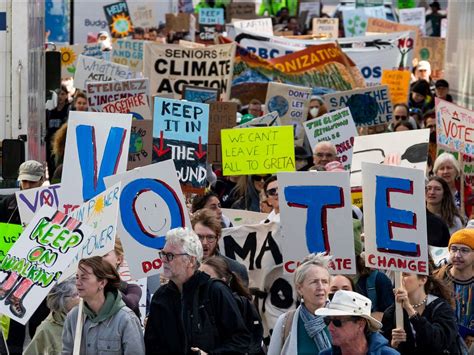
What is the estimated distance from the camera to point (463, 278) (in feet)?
30.8

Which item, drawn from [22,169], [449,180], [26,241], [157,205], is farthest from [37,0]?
[26,241]

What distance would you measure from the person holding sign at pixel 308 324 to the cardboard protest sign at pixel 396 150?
16.3 ft

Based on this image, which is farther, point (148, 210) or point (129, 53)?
point (129, 53)

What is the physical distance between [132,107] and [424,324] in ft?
29.7

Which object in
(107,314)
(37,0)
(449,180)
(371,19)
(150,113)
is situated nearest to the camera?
(107,314)

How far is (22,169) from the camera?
39.5 ft

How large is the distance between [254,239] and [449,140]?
16.9ft

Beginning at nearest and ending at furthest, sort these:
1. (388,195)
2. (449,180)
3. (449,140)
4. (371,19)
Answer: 1. (388,195)
2. (449,180)
3. (449,140)
4. (371,19)

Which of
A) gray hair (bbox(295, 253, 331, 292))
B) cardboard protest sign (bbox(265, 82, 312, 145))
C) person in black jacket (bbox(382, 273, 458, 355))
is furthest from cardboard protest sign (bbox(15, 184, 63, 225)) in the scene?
cardboard protest sign (bbox(265, 82, 312, 145))

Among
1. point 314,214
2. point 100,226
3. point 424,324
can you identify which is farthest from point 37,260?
point 424,324

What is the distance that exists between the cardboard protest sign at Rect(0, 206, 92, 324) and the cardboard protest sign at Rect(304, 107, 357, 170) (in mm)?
7115

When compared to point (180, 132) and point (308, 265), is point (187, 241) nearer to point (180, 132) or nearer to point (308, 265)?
point (308, 265)

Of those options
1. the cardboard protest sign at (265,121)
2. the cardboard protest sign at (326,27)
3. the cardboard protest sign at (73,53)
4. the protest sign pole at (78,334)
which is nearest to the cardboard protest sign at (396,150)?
the cardboard protest sign at (265,121)

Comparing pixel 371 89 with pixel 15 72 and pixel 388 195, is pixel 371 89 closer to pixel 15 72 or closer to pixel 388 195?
pixel 15 72
